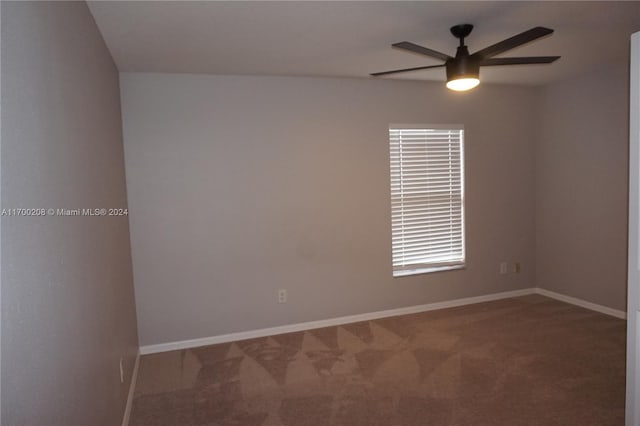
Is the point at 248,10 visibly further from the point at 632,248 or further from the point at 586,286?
the point at 586,286

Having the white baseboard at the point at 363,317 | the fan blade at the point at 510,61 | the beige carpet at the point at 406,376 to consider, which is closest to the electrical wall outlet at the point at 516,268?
the white baseboard at the point at 363,317

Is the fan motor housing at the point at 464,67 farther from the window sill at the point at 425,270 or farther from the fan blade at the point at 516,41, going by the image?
the window sill at the point at 425,270

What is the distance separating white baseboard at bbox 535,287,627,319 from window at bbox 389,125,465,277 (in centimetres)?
120

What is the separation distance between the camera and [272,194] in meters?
3.89

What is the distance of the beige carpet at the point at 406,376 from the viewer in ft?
8.32

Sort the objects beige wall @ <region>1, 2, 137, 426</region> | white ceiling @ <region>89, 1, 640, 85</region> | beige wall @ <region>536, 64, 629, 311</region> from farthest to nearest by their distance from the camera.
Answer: beige wall @ <region>536, 64, 629, 311</region> → white ceiling @ <region>89, 1, 640, 85</region> → beige wall @ <region>1, 2, 137, 426</region>

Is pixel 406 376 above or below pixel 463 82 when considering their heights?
below

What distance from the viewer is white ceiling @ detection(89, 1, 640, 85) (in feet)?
7.84

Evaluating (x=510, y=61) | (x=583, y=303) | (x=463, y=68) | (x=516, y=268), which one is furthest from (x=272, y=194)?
(x=583, y=303)

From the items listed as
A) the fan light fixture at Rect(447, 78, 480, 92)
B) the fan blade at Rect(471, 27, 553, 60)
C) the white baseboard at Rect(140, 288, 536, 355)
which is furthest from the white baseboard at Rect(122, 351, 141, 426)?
the fan blade at Rect(471, 27, 553, 60)

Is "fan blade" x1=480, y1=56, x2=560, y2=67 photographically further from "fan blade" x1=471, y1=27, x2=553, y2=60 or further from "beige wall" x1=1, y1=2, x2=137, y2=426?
"beige wall" x1=1, y1=2, x2=137, y2=426

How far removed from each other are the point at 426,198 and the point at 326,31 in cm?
233

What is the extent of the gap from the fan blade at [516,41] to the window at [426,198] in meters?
1.80

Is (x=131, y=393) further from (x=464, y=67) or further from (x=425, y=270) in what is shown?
(x=464, y=67)
